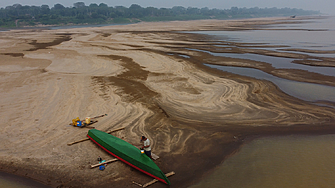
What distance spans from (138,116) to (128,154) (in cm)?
441

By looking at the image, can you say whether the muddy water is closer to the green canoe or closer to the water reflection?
the green canoe

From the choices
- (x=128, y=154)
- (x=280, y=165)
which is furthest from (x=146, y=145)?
(x=280, y=165)

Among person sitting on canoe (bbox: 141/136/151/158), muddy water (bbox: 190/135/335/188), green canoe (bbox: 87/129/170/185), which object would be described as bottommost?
muddy water (bbox: 190/135/335/188)

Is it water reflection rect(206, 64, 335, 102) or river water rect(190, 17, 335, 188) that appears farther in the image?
water reflection rect(206, 64, 335, 102)

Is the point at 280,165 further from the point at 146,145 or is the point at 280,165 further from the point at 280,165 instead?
the point at 146,145

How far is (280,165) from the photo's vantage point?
9.58 m

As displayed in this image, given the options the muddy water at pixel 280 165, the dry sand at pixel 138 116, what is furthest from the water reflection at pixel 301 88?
the muddy water at pixel 280 165

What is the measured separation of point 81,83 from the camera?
768 inches

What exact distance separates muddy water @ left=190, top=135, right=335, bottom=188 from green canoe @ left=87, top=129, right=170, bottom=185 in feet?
6.11

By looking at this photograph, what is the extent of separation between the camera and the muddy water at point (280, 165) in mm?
8586

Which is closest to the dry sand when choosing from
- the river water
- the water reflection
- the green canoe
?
the green canoe

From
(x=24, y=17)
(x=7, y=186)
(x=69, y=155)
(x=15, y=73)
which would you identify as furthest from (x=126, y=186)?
(x=24, y=17)

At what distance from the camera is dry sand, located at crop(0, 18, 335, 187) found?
9.30 m

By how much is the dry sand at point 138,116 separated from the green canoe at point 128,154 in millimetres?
289
